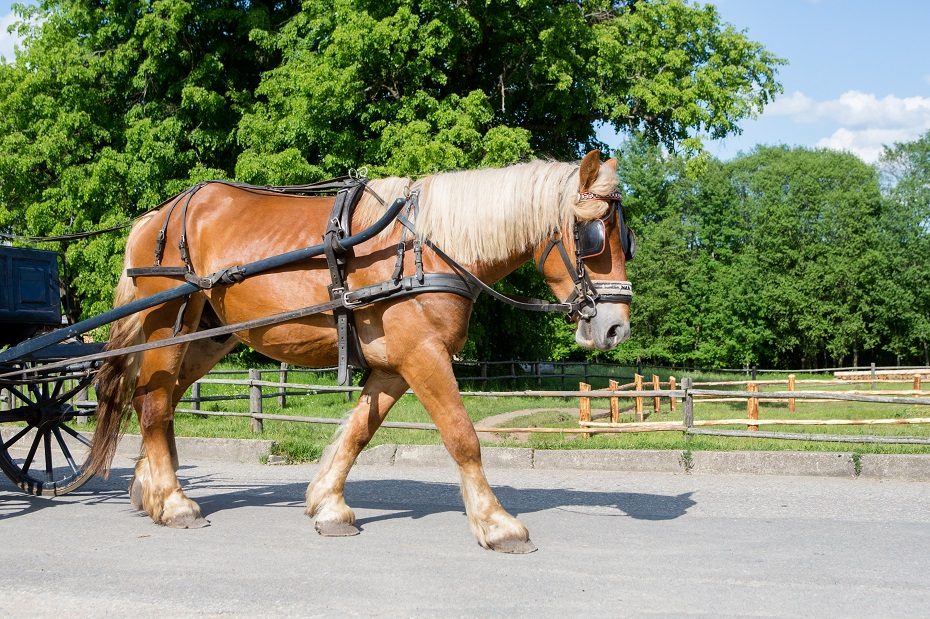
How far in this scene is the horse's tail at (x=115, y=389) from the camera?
654 cm

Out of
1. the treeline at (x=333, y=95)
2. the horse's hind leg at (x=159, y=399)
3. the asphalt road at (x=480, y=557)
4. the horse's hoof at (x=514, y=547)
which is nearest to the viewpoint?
the asphalt road at (x=480, y=557)

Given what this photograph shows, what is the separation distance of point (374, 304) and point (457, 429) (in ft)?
3.04

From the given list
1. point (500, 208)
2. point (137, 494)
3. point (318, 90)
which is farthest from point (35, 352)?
point (318, 90)

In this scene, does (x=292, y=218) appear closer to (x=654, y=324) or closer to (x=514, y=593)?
(x=514, y=593)

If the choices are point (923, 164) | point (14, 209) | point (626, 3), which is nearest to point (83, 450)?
point (14, 209)

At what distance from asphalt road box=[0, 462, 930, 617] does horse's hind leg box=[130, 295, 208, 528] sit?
0.91 feet

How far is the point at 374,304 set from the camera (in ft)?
17.9

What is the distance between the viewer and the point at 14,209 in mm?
22938

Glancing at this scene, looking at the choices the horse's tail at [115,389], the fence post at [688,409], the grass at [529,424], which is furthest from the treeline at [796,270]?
the horse's tail at [115,389]

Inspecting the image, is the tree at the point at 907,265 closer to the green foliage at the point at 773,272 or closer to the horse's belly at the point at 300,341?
the green foliage at the point at 773,272

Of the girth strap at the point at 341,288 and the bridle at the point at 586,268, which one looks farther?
the girth strap at the point at 341,288

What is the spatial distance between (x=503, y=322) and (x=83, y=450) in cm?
1359

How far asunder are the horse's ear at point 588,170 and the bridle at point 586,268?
0.06m

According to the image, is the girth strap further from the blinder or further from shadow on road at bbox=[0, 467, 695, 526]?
the blinder
